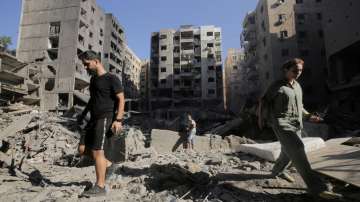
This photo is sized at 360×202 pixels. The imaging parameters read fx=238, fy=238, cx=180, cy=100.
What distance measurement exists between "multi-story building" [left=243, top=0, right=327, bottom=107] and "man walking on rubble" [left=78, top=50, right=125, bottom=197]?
3591 centimetres

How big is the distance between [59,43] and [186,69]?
27471 millimetres

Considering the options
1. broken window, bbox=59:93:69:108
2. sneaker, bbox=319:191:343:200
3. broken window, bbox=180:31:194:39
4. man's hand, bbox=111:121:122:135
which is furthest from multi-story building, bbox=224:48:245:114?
sneaker, bbox=319:191:343:200

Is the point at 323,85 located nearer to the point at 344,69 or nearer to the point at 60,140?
the point at 344,69

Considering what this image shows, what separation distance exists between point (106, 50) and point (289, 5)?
36.3 metres

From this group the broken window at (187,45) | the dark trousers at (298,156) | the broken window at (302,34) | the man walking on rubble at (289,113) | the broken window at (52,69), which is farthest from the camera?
the broken window at (187,45)

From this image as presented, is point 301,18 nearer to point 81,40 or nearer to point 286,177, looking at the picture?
point 81,40

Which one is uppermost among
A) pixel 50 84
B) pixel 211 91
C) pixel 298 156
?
pixel 211 91

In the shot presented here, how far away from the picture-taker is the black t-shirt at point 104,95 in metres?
3.46

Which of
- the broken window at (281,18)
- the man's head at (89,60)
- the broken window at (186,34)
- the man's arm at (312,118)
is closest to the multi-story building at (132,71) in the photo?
the broken window at (186,34)

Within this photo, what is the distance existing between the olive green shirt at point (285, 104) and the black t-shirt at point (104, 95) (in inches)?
84.2

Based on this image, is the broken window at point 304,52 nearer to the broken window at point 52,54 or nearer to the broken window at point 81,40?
the broken window at point 81,40

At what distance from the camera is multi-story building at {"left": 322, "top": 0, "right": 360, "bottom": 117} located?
947 inches

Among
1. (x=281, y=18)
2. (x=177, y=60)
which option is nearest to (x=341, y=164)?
(x=281, y=18)

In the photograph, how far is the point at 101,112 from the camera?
3.44 meters
